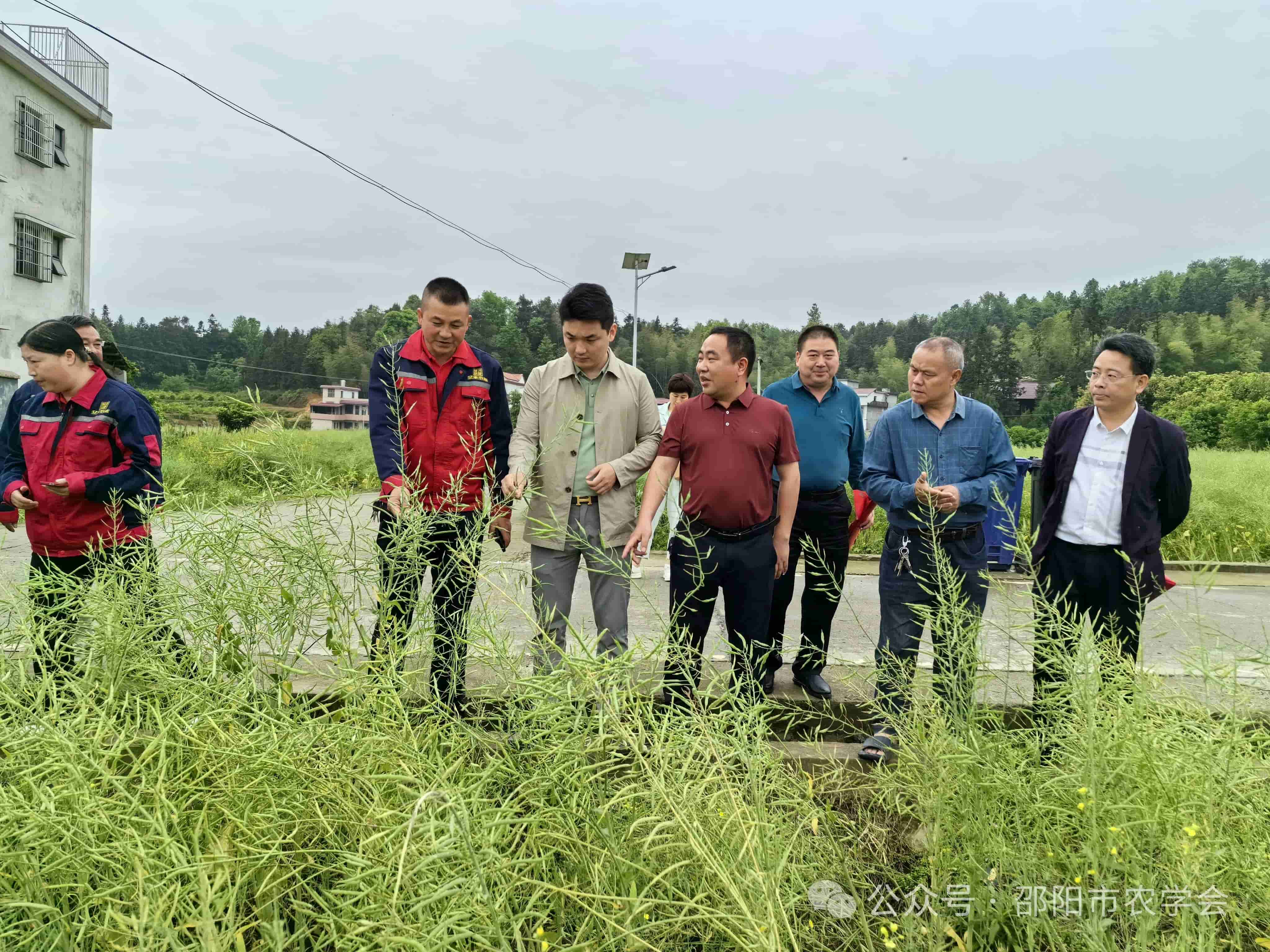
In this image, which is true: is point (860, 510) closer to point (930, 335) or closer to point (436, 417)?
point (436, 417)

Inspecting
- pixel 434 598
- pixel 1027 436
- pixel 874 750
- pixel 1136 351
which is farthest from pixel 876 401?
pixel 434 598

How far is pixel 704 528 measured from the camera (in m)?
3.69

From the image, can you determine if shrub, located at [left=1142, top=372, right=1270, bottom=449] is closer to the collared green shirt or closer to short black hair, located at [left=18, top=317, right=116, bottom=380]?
the collared green shirt

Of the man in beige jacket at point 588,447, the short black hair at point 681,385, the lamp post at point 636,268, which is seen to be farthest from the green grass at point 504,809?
the lamp post at point 636,268

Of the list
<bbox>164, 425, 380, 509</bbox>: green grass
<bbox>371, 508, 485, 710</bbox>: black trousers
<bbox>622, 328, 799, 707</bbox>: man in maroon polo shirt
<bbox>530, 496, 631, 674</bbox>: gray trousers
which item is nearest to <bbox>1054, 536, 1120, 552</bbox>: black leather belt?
<bbox>622, 328, 799, 707</bbox>: man in maroon polo shirt

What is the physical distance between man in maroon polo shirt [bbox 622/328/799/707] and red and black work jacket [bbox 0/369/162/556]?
2.13 metres

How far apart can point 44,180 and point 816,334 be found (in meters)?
22.9

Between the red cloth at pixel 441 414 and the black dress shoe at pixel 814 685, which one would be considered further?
the black dress shoe at pixel 814 685

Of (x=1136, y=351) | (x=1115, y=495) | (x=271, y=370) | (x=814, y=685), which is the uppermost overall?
(x=271, y=370)

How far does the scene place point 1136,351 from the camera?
3393 mm

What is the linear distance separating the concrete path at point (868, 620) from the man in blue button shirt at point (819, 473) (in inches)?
6.3

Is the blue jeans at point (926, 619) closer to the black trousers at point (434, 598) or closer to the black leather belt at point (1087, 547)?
the black leather belt at point (1087, 547)

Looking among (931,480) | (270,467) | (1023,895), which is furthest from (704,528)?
(1023,895)

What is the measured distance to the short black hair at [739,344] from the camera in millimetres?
3734
